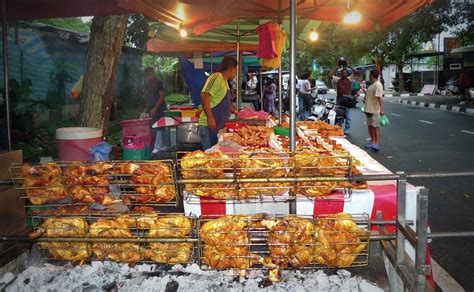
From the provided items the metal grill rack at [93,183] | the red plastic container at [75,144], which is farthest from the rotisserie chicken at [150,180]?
the red plastic container at [75,144]

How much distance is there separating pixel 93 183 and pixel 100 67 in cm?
453

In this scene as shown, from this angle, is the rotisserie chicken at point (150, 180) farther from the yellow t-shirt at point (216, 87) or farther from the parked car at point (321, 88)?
the parked car at point (321, 88)

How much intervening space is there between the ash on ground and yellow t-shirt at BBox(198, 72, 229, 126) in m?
3.44

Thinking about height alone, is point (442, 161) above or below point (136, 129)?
below

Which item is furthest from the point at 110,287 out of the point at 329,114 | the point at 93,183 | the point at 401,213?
the point at 329,114

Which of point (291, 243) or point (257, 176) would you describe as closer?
point (291, 243)

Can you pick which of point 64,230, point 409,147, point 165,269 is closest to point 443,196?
point 409,147

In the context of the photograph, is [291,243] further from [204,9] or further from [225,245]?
[204,9]

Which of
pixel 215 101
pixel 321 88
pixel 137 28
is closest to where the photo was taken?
pixel 215 101

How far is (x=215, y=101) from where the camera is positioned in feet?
19.3

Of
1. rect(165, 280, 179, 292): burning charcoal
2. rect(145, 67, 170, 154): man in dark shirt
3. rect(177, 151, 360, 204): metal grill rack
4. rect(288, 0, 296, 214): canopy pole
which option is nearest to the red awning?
rect(288, 0, 296, 214): canopy pole

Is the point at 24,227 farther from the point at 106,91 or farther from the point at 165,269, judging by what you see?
the point at 106,91

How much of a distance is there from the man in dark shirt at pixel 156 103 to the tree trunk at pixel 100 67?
222 centimetres

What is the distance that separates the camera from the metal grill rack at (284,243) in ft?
7.97
